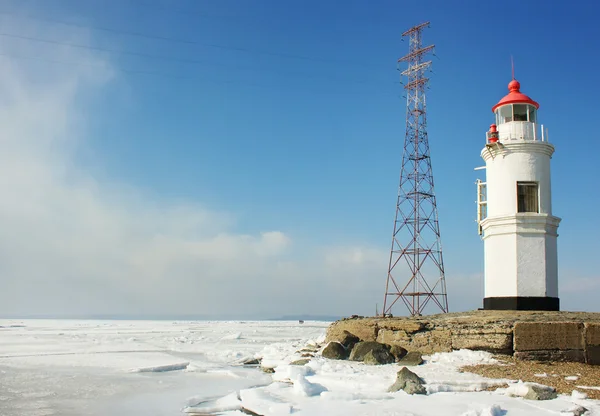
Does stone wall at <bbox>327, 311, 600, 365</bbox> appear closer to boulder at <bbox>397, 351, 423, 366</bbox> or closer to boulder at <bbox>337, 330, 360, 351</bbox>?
boulder at <bbox>397, 351, 423, 366</bbox>

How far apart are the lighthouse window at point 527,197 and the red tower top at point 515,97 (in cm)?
239

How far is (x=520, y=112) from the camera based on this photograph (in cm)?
1518

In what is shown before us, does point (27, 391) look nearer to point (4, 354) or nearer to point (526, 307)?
point (4, 354)

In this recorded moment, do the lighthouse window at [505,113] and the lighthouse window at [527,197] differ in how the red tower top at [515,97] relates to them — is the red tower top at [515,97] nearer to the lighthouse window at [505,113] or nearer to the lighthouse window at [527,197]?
the lighthouse window at [505,113]

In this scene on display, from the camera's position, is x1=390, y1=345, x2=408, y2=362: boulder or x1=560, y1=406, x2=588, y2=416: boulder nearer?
x1=560, y1=406, x2=588, y2=416: boulder

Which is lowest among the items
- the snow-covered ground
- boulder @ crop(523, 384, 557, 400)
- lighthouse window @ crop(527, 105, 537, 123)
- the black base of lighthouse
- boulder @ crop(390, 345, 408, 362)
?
the snow-covered ground

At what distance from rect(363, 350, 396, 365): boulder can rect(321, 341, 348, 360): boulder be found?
4.62 ft

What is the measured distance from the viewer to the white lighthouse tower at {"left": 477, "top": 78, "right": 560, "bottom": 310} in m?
13.9

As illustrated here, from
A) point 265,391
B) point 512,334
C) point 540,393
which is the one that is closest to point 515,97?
point 512,334

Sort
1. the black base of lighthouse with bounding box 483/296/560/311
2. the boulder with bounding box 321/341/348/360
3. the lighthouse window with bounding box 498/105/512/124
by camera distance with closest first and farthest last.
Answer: the boulder with bounding box 321/341/348/360
the black base of lighthouse with bounding box 483/296/560/311
the lighthouse window with bounding box 498/105/512/124

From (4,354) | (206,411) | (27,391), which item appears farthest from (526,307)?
(4,354)

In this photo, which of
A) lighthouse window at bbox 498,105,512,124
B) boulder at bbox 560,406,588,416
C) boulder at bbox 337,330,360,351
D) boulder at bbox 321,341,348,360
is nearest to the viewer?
boulder at bbox 560,406,588,416

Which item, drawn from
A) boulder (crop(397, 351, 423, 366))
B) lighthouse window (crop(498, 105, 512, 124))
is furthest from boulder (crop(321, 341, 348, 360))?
lighthouse window (crop(498, 105, 512, 124))

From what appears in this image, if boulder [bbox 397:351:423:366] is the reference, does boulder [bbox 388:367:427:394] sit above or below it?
below
